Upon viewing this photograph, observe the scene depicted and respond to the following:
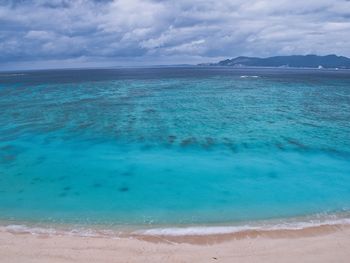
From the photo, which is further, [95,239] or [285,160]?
[285,160]

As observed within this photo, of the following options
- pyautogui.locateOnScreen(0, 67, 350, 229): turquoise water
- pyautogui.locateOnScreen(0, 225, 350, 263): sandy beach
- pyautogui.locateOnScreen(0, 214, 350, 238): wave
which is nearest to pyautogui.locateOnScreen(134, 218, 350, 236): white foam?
pyautogui.locateOnScreen(0, 214, 350, 238): wave

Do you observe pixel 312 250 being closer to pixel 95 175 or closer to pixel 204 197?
pixel 204 197

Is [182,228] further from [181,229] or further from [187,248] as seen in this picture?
[187,248]

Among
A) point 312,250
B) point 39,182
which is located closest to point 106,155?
point 39,182

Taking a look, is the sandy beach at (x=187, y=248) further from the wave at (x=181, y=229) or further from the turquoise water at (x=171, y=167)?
the turquoise water at (x=171, y=167)

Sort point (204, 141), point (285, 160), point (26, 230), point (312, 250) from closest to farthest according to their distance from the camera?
point (312, 250), point (26, 230), point (285, 160), point (204, 141)

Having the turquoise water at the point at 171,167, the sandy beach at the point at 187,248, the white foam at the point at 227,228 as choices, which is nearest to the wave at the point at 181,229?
the white foam at the point at 227,228

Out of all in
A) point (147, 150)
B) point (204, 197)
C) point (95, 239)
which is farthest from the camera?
point (147, 150)
